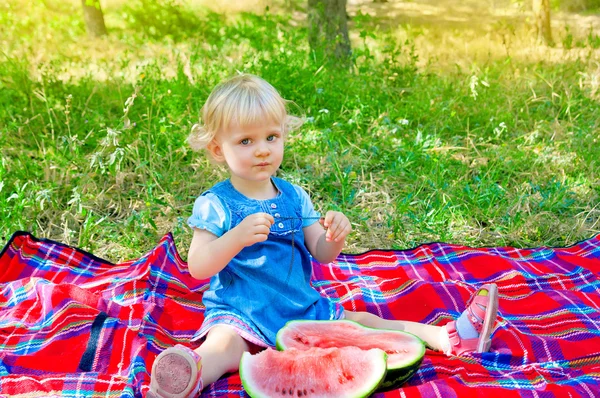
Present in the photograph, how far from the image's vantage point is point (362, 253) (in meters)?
3.89

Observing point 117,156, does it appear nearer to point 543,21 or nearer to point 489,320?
point 489,320

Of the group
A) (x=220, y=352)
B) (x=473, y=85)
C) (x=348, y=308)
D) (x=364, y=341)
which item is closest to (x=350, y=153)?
(x=473, y=85)

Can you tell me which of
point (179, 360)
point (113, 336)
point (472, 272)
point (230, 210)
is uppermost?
point (230, 210)

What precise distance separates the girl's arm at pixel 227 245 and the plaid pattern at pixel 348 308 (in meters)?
0.43

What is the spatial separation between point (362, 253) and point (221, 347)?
1.55m

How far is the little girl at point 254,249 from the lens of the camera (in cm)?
254

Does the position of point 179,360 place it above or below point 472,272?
above

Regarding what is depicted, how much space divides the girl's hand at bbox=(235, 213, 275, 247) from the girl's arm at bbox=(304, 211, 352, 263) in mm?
278

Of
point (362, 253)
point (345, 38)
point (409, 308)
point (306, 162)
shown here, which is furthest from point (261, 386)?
point (345, 38)

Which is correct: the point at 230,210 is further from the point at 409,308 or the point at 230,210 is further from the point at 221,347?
the point at 409,308

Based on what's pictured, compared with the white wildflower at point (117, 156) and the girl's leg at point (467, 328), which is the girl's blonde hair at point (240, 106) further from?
the white wildflower at point (117, 156)

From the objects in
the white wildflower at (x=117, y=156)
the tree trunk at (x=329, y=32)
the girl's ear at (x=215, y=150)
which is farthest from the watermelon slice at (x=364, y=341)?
the tree trunk at (x=329, y=32)

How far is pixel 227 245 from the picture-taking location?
8.09 feet

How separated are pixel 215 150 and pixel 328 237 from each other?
613mm
